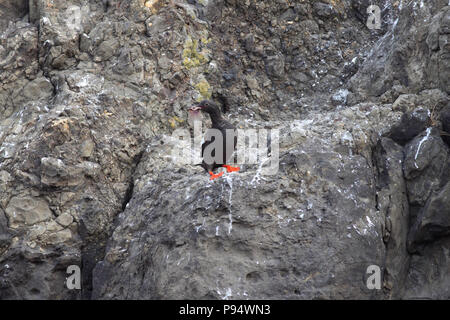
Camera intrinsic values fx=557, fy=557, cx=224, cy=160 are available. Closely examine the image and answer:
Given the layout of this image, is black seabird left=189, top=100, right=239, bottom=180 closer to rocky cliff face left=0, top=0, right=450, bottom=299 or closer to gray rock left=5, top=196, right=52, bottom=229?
rocky cliff face left=0, top=0, right=450, bottom=299

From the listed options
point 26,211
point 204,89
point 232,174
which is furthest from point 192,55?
point 26,211

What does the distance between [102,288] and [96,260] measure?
0.68 metres

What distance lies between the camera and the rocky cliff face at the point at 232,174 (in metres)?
6.75

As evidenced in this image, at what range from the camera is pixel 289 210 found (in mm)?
6902

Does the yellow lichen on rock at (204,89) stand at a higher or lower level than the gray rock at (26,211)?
higher

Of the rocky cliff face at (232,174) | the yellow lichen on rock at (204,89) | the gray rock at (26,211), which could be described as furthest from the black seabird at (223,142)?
the gray rock at (26,211)

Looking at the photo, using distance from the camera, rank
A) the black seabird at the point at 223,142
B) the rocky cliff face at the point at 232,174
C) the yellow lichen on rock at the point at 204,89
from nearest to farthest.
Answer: the rocky cliff face at the point at 232,174, the black seabird at the point at 223,142, the yellow lichen on rock at the point at 204,89

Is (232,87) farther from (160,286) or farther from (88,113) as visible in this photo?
(160,286)

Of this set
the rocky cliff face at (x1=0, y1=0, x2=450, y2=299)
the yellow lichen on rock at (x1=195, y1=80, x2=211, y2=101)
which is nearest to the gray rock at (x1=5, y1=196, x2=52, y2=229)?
the rocky cliff face at (x1=0, y1=0, x2=450, y2=299)

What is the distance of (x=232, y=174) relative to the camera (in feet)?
23.8

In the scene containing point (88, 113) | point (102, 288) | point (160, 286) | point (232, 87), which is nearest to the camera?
point (160, 286)

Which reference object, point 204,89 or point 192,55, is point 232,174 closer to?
point 204,89

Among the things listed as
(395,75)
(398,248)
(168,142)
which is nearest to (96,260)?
(168,142)

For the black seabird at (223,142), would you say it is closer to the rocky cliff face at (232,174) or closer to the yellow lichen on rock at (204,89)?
the rocky cliff face at (232,174)
